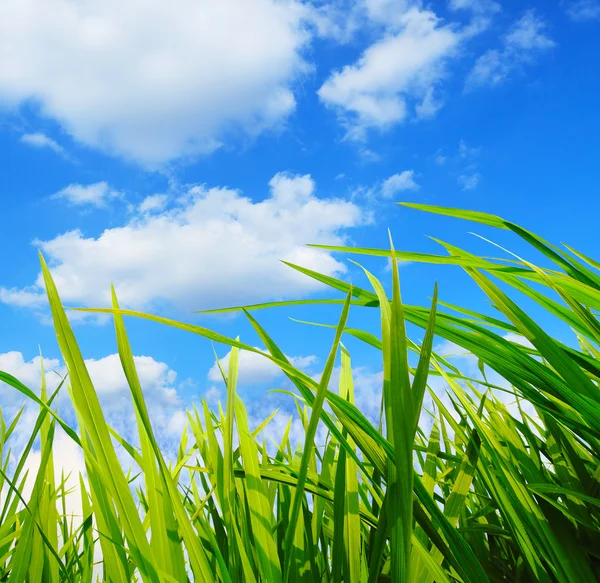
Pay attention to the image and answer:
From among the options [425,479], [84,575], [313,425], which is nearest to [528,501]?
[425,479]

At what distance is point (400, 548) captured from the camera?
0.91 ft

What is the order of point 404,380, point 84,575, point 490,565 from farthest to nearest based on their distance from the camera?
1. point 84,575
2. point 490,565
3. point 404,380

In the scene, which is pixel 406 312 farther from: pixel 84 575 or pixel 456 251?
pixel 84 575

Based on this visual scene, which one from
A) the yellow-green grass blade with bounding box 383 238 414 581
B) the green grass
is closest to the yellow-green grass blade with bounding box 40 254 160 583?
the green grass

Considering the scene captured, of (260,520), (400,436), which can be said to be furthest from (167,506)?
(400,436)

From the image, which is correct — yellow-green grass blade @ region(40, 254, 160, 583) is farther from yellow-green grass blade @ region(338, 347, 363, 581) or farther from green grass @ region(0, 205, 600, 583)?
yellow-green grass blade @ region(338, 347, 363, 581)

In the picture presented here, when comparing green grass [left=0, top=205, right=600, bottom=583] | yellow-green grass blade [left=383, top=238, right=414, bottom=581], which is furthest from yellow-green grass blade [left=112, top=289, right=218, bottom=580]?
yellow-green grass blade [left=383, top=238, right=414, bottom=581]

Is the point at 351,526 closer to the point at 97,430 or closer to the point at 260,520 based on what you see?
the point at 260,520

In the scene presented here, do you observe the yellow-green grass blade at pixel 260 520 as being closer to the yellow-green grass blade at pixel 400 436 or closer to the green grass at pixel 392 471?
the green grass at pixel 392 471

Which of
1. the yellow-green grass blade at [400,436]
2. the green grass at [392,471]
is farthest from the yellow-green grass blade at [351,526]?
the yellow-green grass blade at [400,436]

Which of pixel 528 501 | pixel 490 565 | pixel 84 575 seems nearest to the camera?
pixel 528 501

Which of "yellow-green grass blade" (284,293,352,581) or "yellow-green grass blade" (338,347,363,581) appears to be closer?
"yellow-green grass blade" (284,293,352,581)

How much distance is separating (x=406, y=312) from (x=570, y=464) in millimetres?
204

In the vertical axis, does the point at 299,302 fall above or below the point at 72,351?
above
